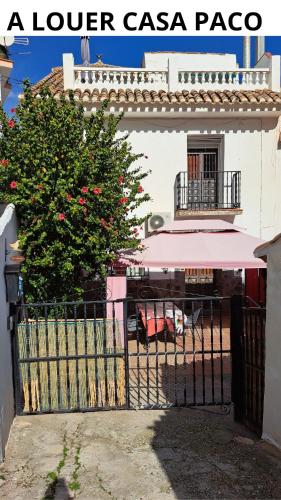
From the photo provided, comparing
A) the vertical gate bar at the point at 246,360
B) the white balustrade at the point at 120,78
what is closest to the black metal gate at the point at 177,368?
the vertical gate bar at the point at 246,360

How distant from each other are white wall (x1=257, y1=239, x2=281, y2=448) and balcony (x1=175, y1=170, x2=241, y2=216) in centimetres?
739

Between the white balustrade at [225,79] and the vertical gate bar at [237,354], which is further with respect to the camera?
the white balustrade at [225,79]

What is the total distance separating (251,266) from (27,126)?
4.85 m

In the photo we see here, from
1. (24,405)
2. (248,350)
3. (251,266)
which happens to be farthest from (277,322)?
(251,266)

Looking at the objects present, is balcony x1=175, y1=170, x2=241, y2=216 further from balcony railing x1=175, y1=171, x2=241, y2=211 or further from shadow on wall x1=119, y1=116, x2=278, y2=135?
shadow on wall x1=119, y1=116, x2=278, y2=135

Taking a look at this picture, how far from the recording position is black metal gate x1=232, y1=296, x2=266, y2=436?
4.45 meters

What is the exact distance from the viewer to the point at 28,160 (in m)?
6.18

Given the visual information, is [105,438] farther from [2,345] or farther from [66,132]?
[66,132]

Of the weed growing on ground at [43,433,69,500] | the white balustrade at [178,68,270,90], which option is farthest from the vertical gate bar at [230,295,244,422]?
the white balustrade at [178,68,270,90]

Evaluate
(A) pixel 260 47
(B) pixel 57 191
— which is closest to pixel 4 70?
(B) pixel 57 191

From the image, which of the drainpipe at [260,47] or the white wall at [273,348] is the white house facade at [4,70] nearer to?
the drainpipe at [260,47]

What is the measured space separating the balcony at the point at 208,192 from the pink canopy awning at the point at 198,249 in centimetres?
195

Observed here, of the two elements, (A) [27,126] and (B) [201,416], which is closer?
(B) [201,416]

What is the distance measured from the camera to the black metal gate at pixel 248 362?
445 centimetres
